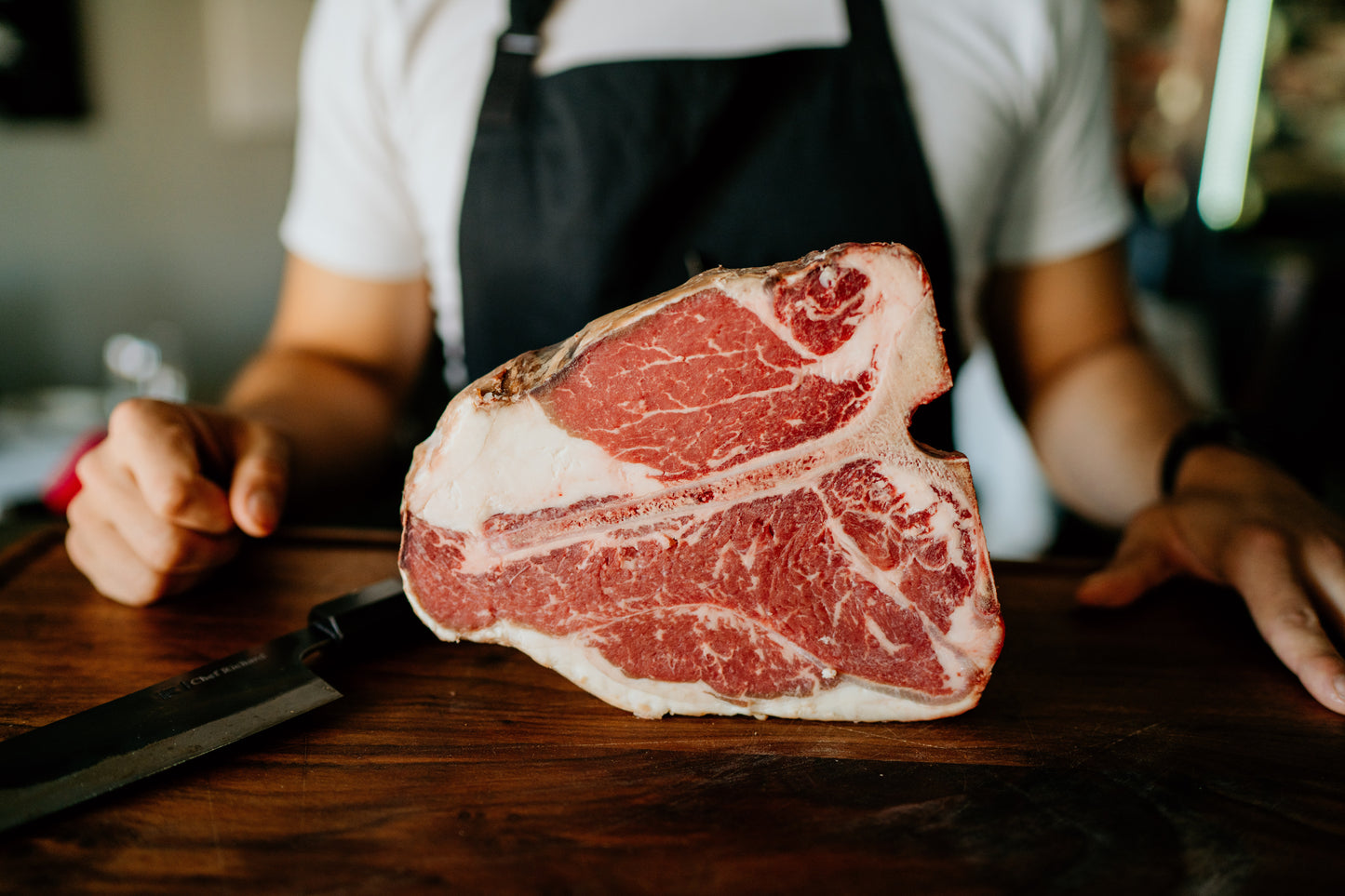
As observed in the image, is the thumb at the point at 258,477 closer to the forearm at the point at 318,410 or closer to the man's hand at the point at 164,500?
the man's hand at the point at 164,500

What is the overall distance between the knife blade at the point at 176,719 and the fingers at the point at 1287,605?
4.10 ft

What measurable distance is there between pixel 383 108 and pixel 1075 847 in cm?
170

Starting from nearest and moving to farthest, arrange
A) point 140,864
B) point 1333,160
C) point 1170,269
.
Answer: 1. point 140,864
2. point 1333,160
3. point 1170,269

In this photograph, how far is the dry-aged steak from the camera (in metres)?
1.02

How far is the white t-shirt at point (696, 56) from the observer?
165 centimetres

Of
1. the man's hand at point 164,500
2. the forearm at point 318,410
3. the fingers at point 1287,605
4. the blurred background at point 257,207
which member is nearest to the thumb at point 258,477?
the man's hand at point 164,500

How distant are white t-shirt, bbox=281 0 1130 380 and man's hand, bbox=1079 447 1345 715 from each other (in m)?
0.58

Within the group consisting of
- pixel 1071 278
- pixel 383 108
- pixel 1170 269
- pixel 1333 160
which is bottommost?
pixel 1170 269

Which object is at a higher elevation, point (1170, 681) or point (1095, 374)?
point (1095, 374)

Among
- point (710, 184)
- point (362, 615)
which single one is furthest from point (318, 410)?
point (710, 184)

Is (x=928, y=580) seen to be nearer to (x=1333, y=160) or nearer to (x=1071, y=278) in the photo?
(x=1071, y=278)

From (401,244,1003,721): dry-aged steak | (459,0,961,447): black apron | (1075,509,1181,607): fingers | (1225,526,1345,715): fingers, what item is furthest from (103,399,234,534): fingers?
(1225,526,1345,715): fingers

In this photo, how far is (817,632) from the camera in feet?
3.57

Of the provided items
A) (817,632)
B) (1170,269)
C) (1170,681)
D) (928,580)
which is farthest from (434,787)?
(1170,269)
